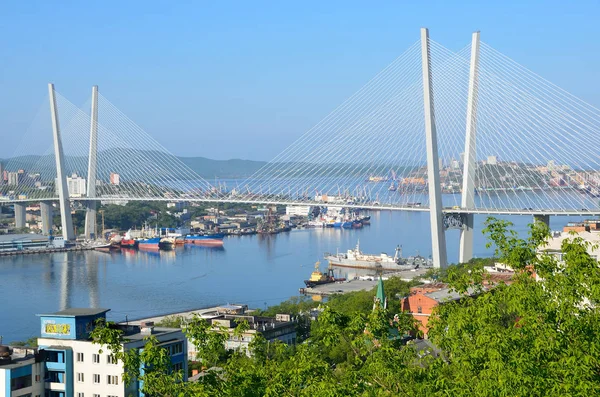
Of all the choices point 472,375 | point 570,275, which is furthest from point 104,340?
point 570,275

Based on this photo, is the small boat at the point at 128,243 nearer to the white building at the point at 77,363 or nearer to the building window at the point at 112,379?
the white building at the point at 77,363

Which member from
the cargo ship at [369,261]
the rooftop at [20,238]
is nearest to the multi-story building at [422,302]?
the cargo ship at [369,261]

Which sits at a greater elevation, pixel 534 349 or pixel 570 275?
pixel 570 275

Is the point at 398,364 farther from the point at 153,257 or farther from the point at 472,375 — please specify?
the point at 153,257

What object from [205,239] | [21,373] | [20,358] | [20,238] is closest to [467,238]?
[20,358]

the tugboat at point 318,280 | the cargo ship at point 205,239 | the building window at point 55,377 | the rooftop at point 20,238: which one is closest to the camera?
the building window at point 55,377

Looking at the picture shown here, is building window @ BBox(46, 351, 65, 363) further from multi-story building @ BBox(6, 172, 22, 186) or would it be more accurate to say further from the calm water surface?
multi-story building @ BBox(6, 172, 22, 186)
